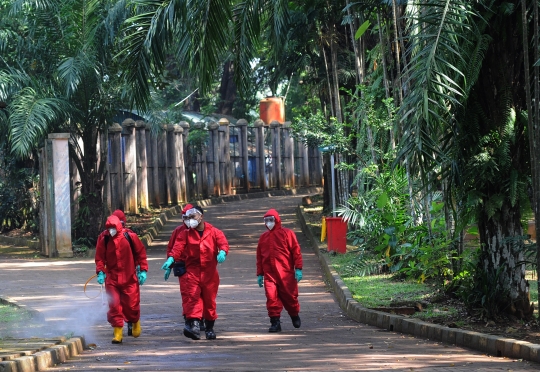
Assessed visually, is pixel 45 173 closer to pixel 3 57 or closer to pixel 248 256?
pixel 3 57

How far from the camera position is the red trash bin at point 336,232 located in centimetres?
1895

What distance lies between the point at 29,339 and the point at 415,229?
673cm

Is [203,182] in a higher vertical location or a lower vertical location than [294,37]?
lower

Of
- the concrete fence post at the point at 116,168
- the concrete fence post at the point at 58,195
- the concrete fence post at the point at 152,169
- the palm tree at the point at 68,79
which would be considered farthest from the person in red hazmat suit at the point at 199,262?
the concrete fence post at the point at 152,169

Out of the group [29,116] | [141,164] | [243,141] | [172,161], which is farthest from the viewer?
[243,141]

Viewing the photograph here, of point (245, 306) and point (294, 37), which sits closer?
point (245, 306)

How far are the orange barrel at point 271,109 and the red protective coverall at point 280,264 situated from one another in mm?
25877

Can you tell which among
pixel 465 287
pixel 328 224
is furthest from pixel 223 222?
pixel 465 287

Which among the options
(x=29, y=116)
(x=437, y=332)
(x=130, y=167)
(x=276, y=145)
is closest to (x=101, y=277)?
(x=437, y=332)

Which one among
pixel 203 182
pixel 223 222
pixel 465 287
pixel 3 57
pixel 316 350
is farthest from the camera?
pixel 203 182

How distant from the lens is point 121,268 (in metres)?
11.2

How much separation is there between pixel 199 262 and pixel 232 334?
942 mm

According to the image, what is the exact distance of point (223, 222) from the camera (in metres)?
27.2

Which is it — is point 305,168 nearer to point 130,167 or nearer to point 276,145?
point 276,145
